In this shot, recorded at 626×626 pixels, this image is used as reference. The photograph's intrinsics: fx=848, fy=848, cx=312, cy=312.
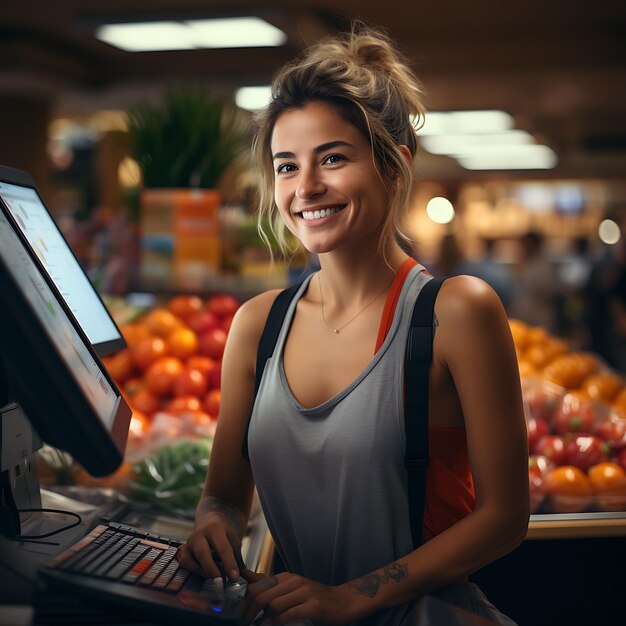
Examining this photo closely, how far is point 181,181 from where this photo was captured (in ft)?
11.5

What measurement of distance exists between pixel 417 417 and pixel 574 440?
4.36 feet

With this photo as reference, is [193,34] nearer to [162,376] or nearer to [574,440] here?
[162,376]

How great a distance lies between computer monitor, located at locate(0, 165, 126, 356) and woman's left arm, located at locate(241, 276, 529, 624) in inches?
24.2

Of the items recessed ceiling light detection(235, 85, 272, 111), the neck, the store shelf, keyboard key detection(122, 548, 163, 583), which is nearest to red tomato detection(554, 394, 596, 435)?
the store shelf

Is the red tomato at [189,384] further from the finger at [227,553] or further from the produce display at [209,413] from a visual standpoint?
the finger at [227,553]

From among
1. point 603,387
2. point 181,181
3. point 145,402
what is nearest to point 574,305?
point 603,387

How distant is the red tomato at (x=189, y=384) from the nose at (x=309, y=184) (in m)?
1.55

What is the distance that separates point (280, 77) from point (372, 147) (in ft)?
0.79

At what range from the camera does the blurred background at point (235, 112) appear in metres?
3.51

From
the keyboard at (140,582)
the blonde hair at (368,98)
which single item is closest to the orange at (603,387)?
the blonde hair at (368,98)

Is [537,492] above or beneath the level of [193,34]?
beneath

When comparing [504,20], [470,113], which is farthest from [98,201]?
[504,20]

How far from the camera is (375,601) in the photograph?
125cm

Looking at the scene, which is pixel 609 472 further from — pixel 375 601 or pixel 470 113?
pixel 470 113
